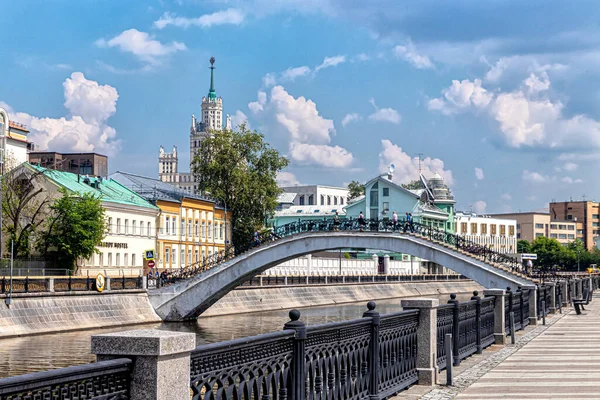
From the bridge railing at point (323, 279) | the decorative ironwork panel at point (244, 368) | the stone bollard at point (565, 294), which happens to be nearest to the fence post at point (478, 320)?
the decorative ironwork panel at point (244, 368)

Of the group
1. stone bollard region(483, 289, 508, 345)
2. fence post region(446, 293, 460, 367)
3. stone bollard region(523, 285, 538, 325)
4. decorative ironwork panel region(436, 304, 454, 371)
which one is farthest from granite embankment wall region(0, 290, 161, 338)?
decorative ironwork panel region(436, 304, 454, 371)

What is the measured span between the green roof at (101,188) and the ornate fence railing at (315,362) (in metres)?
48.8

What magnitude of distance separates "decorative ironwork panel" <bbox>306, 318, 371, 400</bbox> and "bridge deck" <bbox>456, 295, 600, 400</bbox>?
2187 millimetres

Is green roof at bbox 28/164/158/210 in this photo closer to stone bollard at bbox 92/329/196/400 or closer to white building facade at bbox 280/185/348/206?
stone bollard at bbox 92/329/196/400

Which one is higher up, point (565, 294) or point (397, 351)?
point (397, 351)

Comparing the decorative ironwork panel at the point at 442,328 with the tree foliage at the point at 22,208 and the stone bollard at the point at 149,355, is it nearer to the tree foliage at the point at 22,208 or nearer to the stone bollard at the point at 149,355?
the stone bollard at the point at 149,355

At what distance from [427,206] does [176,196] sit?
47.2m

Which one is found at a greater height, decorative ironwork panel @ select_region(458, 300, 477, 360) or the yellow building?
the yellow building

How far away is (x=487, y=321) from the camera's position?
68.9 feet

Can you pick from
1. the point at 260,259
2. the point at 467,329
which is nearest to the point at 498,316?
the point at 467,329

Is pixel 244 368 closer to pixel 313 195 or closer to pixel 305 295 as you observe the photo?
pixel 305 295

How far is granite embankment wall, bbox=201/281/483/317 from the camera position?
2220 inches

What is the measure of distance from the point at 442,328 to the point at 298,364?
6811 millimetres

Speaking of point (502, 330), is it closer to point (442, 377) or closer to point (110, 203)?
point (442, 377)
